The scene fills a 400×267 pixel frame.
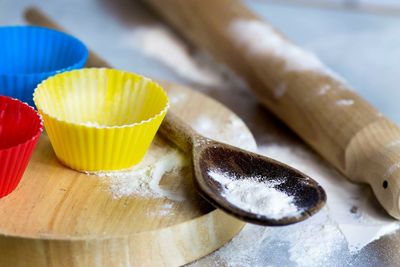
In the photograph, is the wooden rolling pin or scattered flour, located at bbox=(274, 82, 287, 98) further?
scattered flour, located at bbox=(274, 82, 287, 98)

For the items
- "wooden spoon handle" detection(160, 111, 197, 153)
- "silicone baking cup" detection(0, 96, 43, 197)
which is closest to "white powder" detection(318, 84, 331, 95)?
"wooden spoon handle" detection(160, 111, 197, 153)

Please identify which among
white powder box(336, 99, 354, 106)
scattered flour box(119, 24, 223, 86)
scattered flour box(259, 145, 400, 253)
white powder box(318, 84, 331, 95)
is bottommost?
scattered flour box(119, 24, 223, 86)

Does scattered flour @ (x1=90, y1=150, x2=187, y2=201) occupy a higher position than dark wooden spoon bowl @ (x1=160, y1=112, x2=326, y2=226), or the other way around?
dark wooden spoon bowl @ (x1=160, y1=112, x2=326, y2=226)

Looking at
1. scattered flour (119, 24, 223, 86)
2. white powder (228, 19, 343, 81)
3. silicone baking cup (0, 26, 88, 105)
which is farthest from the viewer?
scattered flour (119, 24, 223, 86)

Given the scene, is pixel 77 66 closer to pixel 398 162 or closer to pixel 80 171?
pixel 80 171

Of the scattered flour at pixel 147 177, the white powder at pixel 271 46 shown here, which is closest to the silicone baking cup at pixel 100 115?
the scattered flour at pixel 147 177

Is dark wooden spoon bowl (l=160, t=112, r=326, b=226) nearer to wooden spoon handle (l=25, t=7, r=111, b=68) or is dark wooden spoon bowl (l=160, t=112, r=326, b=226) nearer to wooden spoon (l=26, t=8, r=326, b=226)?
wooden spoon (l=26, t=8, r=326, b=226)

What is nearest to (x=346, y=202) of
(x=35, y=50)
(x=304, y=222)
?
(x=304, y=222)
